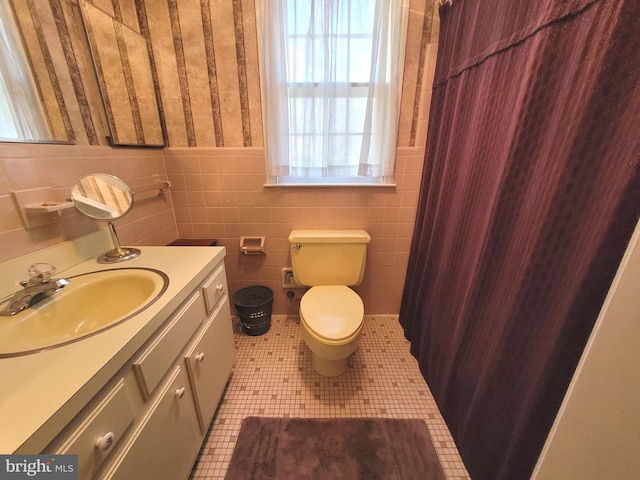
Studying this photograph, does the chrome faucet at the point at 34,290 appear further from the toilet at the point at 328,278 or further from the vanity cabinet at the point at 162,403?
the toilet at the point at 328,278

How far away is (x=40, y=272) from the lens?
0.75 m

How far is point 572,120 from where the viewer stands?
0.61 m

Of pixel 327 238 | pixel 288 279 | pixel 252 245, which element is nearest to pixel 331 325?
pixel 327 238

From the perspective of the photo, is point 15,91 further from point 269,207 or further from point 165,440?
point 165,440

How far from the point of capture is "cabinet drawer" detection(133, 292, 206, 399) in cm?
66

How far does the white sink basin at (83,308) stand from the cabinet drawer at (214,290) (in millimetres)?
180

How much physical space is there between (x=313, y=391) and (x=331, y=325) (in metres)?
0.45

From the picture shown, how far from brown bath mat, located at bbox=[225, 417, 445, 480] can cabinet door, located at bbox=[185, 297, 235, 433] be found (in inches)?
9.5

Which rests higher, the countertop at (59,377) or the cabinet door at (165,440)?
the countertop at (59,377)

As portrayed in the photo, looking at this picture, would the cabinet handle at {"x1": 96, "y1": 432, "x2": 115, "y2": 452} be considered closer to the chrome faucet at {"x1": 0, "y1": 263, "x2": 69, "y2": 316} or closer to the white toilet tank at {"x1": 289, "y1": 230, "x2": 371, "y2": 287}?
the chrome faucet at {"x1": 0, "y1": 263, "x2": 69, "y2": 316}

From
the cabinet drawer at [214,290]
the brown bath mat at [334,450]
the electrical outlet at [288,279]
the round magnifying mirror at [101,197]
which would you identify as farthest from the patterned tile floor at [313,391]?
the round magnifying mirror at [101,197]

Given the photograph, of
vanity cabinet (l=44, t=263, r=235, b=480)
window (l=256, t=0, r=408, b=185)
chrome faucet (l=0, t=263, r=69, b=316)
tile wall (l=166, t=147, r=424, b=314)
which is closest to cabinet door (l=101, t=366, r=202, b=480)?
vanity cabinet (l=44, t=263, r=235, b=480)

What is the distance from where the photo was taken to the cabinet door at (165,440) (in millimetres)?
627

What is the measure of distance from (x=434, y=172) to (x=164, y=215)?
169cm
